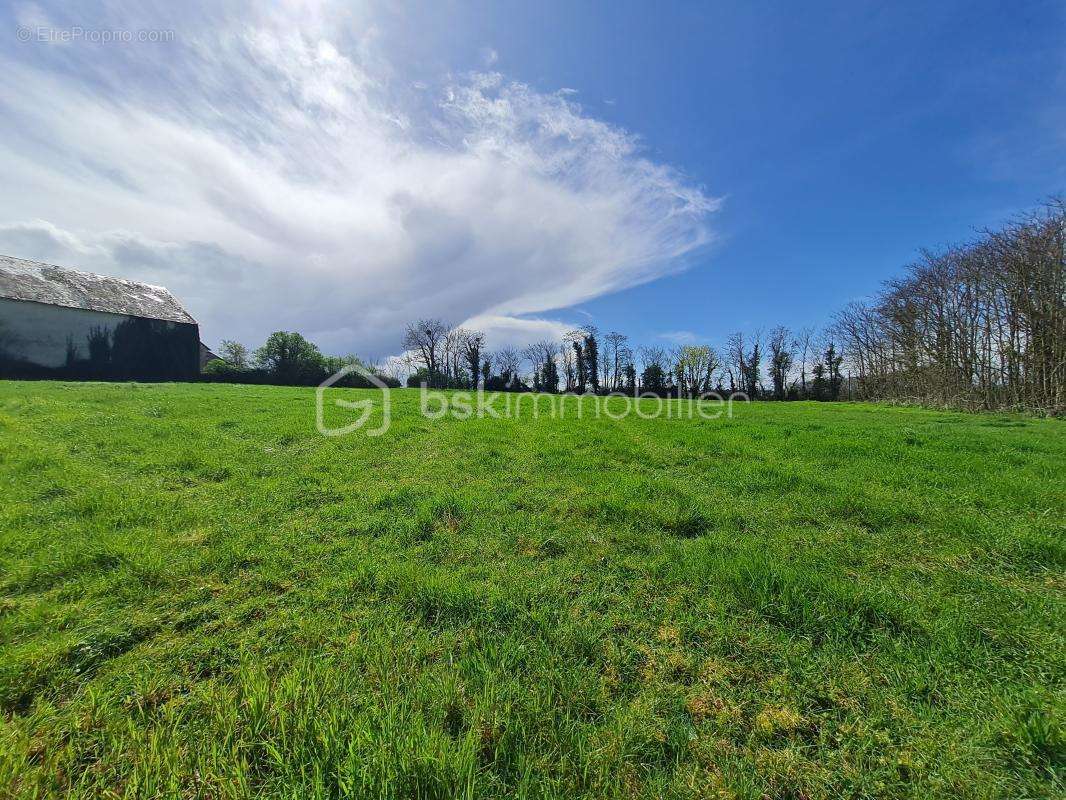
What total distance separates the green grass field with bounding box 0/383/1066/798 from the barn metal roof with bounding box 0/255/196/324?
4935 centimetres

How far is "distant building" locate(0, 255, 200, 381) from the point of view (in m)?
33.9

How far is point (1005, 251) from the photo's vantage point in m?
23.2

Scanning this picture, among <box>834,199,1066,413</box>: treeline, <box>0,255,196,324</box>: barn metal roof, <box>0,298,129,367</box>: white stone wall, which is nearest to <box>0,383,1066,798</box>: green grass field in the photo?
<box>834,199,1066,413</box>: treeline

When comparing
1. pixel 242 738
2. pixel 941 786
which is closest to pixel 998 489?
pixel 941 786

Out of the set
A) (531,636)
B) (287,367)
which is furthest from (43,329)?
(531,636)

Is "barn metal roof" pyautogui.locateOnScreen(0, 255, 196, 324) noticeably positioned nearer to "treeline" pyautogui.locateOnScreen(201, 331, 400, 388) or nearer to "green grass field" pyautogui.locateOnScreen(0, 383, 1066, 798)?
"treeline" pyautogui.locateOnScreen(201, 331, 400, 388)

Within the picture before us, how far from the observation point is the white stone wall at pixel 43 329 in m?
33.3

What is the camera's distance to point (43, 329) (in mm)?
34781

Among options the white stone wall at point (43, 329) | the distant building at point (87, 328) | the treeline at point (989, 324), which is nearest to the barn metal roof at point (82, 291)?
the distant building at point (87, 328)

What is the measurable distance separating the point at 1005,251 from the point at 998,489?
3068cm

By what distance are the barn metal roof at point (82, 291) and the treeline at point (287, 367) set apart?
782 cm

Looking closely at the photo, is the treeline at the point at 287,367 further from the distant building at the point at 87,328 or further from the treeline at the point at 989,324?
the treeline at the point at 989,324

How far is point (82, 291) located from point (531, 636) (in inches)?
2335

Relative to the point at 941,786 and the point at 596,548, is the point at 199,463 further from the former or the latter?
the point at 941,786
